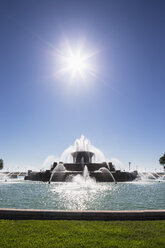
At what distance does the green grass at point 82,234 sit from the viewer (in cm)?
459

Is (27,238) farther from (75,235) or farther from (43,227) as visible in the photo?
(75,235)

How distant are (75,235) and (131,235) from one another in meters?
1.56

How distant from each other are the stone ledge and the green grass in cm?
33

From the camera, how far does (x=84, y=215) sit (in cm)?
673

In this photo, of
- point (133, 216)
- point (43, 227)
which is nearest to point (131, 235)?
point (133, 216)

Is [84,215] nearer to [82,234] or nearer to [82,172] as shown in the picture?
[82,234]

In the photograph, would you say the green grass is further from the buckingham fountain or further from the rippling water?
the buckingham fountain

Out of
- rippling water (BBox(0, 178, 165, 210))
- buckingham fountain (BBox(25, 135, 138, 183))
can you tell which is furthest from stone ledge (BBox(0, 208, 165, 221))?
buckingham fountain (BBox(25, 135, 138, 183))

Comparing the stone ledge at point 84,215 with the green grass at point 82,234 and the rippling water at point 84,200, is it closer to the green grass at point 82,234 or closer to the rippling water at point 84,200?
the green grass at point 82,234

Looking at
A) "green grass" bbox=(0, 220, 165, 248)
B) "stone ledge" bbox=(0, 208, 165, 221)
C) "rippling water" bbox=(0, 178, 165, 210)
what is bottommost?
"rippling water" bbox=(0, 178, 165, 210)

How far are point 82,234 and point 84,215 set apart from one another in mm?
1532

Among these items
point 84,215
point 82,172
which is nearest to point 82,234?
point 84,215

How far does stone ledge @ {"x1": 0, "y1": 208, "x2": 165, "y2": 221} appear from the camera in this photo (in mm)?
6680

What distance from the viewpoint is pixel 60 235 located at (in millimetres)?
5137
